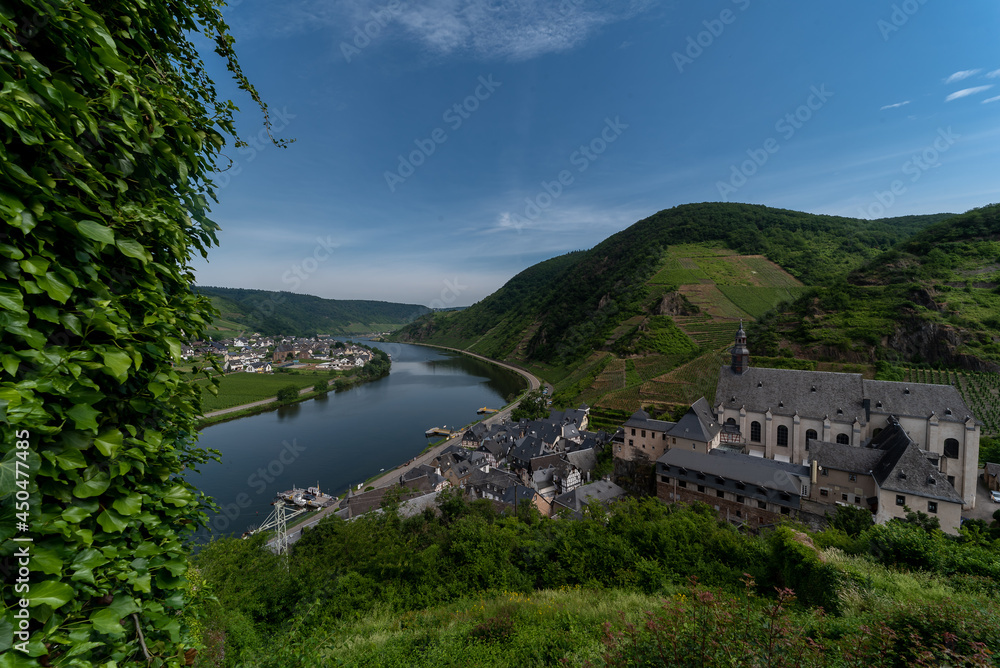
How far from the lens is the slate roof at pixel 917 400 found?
82.2 ft

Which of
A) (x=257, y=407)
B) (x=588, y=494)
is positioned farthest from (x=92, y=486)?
(x=257, y=407)

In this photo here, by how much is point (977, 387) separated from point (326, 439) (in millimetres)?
60161

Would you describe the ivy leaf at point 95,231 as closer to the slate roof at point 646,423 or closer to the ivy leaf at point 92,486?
the ivy leaf at point 92,486

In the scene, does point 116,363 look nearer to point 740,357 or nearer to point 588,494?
point 588,494

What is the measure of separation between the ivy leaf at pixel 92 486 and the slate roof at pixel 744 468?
81.5 ft

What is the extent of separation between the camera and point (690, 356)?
51844mm

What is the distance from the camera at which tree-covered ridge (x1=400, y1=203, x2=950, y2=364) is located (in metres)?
77.3

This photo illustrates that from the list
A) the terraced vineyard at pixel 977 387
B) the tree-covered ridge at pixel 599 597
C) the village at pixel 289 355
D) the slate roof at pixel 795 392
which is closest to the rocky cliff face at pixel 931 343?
the terraced vineyard at pixel 977 387

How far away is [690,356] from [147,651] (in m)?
57.6

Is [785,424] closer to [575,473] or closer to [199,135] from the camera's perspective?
[575,473]

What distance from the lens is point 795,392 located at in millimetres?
30844

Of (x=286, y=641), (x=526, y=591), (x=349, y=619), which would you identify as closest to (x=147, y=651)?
(x=286, y=641)

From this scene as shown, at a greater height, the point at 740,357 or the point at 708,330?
the point at 708,330

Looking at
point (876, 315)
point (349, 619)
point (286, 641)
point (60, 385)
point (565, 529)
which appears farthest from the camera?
point (876, 315)
